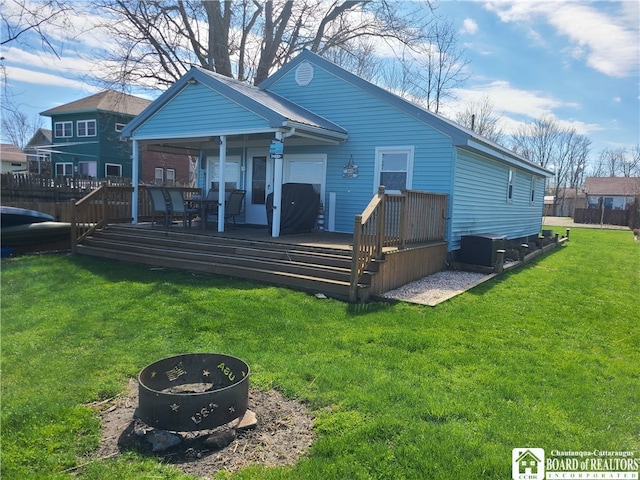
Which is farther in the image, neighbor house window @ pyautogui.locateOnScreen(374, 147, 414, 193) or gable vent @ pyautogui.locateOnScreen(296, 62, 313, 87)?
gable vent @ pyautogui.locateOnScreen(296, 62, 313, 87)

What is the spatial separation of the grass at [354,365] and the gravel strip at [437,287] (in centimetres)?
24

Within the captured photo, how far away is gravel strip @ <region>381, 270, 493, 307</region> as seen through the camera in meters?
6.89

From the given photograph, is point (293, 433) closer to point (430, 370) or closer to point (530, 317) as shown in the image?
point (430, 370)

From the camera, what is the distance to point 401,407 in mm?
3461

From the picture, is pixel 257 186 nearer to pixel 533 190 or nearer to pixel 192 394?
pixel 192 394

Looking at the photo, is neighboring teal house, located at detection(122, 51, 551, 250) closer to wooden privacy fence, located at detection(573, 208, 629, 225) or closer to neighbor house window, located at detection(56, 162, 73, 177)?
neighbor house window, located at detection(56, 162, 73, 177)

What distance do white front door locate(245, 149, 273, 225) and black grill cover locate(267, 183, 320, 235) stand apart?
1.91 meters

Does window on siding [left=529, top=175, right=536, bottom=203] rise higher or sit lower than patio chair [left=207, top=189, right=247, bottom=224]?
Answer: higher

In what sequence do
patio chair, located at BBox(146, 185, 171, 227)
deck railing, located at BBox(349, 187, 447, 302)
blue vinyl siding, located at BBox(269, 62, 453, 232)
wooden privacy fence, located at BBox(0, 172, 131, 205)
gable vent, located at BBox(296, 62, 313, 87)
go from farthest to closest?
wooden privacy fence, located at BBox(0, 172, 131, 205)
gable vent, located at BBox(296, 62, 313, 87)
patio chair, located at BBox(146, 185, 171, 227)
blue vinyl siding, located at BBox(269, 62, 453, 232)
deck railing, located at BBox(349, 187, 447, 302)

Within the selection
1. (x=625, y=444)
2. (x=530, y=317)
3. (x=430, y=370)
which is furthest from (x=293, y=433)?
(x=530, y=317)

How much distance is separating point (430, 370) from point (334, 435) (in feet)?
4.82

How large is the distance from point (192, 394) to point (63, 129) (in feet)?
120

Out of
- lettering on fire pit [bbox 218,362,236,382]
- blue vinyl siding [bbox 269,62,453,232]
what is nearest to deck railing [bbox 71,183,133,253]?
blue vinyl siding [bbox 269,62,453,232]

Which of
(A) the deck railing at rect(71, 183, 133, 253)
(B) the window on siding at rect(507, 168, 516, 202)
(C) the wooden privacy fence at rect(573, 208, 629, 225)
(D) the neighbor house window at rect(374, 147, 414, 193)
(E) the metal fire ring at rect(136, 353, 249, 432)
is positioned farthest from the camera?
(C) the wooden privacy fence at rect(573, 208, 629, 225)
